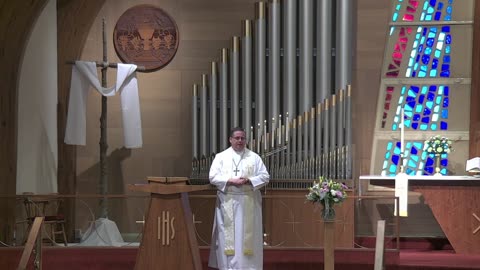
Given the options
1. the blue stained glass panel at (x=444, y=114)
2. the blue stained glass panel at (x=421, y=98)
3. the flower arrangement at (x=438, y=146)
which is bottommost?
the flower arrangement at (x=438, y=146)

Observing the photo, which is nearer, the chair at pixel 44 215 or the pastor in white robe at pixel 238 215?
the pastor in white robe at pixel 238 215

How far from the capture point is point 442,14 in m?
10.4

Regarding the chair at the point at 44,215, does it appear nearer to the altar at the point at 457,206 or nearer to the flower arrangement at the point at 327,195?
the flower arrangement at the point at 327,195

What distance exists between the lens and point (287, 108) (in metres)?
9.76

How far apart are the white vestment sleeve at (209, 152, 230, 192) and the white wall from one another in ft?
9.69

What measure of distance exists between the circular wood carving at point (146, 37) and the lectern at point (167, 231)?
368 centimetres

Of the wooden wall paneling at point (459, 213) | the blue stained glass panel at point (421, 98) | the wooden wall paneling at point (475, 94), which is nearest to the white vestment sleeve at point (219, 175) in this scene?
the wooden wall paneling at point (459, 213)

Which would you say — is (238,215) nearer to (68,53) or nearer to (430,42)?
(68,53)

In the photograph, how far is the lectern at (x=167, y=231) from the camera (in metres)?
7.13

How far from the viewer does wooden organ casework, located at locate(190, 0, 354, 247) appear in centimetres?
964

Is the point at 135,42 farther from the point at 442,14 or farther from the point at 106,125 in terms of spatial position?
the point at 442,14

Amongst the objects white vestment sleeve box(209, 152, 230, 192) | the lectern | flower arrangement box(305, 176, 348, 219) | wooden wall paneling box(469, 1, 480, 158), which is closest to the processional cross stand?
white vestment sleeve box(209, 152, 230, 192)

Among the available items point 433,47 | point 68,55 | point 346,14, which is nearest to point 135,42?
point 68,55

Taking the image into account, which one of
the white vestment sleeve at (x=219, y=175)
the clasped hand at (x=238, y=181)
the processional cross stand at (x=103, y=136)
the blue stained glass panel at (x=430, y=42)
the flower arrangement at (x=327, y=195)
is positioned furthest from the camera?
the blue stained glass panel at (x=430, y=42)
